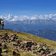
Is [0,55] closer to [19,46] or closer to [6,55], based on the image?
[6,55]

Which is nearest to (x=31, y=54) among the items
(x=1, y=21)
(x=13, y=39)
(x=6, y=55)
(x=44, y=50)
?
(x=44, y=50)

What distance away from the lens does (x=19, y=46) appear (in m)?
61.4

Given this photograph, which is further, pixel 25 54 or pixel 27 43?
pixel 27 43

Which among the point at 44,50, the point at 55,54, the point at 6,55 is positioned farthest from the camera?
the point at 44,50

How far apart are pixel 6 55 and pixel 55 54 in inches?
415

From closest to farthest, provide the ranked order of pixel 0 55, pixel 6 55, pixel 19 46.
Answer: pixel 0 55, pixel 6 55, pixel 19 46

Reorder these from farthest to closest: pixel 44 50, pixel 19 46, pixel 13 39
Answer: pixel 13 39
pixel 19 46
pixel 44 50

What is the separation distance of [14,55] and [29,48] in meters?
15.7

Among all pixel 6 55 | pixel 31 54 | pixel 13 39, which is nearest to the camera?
pixel 6 55

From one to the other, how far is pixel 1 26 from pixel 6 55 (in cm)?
9046

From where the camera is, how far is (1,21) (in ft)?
417

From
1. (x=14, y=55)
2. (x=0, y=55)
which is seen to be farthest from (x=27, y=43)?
(x=0, y=55)

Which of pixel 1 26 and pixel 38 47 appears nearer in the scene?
pixel 38 47

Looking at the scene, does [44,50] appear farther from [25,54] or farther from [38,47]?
[25,54]
